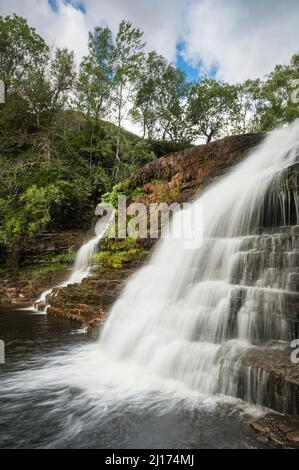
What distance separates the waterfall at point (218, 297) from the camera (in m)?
4.52

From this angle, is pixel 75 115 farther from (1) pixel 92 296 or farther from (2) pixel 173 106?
(1) pixel 92 296

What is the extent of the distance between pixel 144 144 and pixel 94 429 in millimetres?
19684

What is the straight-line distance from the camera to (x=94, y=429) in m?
3.52

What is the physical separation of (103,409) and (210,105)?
2710 centimetres

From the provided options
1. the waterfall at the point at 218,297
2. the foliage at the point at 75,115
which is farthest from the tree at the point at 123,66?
the waterfall at the point at 218,297

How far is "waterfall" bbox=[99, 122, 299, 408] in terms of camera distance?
178 inches

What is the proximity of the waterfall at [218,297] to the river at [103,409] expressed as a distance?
39 centimetres

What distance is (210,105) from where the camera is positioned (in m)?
26.5

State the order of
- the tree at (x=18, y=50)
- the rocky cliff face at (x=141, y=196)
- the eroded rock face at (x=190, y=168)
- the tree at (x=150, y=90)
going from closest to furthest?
the rocky cliff face at (x=141, y=196)
the eroded rock face at (x=190, y=168)
the tree at (x=18, y=50)
the tree at (x=150, y=90)

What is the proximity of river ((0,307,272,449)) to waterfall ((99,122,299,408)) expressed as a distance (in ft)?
1.26

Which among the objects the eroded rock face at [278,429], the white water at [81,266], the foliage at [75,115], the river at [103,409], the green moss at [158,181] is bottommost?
the river at [103,409]

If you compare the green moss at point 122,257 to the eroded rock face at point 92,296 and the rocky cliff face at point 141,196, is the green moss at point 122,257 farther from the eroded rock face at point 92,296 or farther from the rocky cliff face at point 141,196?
the eroded rock face at point 92,296

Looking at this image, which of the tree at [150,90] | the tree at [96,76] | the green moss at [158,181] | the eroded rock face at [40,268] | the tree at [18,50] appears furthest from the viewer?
the tree at [150,90]

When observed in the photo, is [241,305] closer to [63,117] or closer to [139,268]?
[139,268]
